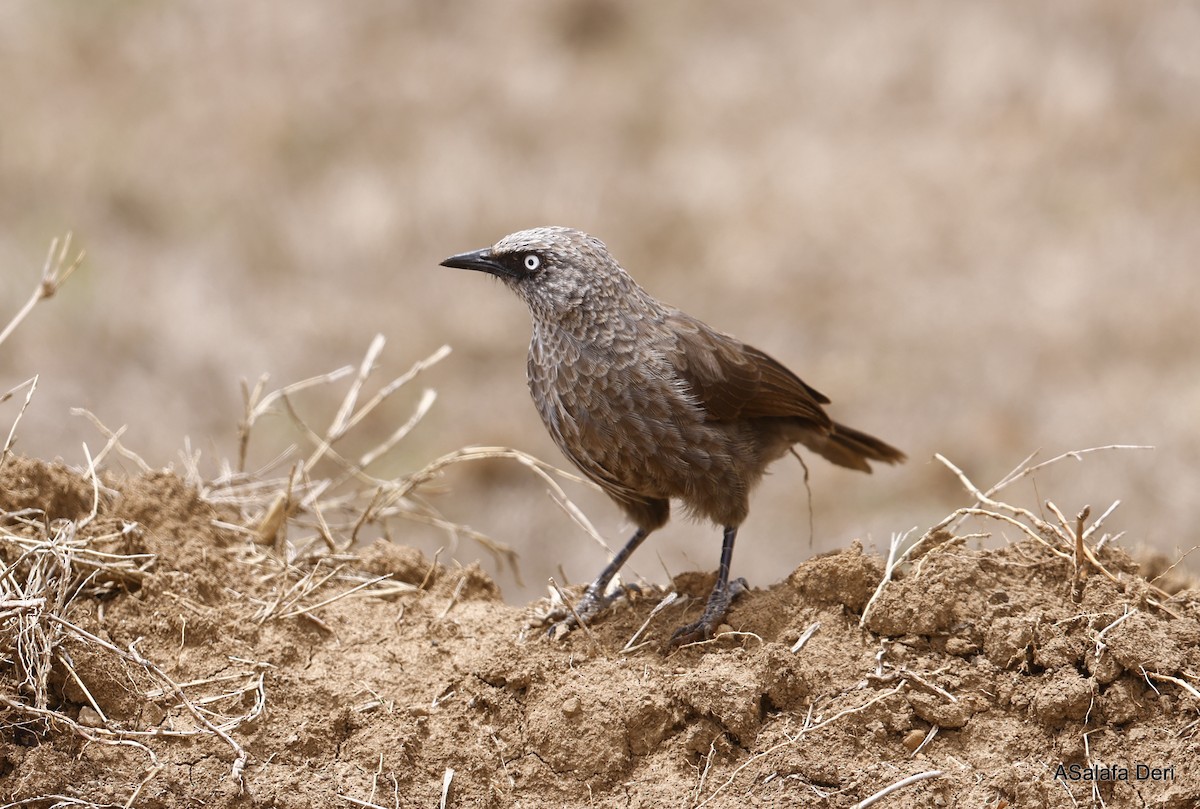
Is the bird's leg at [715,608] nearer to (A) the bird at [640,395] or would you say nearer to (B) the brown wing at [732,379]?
(A) the bird at [640,395]

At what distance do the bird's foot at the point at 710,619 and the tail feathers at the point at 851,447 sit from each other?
3.01ft

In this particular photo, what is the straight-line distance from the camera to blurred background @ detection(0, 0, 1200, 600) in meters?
8.96

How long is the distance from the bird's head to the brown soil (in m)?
1.16

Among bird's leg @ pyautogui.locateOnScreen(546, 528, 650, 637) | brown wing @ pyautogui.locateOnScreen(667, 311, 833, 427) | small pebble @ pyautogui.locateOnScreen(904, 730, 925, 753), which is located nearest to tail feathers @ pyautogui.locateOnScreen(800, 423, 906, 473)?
brown wing @ pyautogui.locateOnScreen(667, 311, 833, 427)

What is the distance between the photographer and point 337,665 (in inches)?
154

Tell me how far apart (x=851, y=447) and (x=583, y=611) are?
133 centimetres

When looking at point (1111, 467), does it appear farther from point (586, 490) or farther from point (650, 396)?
point (650, 396)

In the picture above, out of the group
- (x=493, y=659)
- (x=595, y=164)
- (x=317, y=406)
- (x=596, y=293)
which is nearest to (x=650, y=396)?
(x=596, y=293)

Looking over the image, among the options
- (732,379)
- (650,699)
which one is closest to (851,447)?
(732,379)

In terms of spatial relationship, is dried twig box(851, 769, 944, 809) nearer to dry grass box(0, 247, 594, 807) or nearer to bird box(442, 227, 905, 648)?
bird box(442, 227, 905, 648)

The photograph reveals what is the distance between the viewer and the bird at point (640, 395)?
4.25 meters

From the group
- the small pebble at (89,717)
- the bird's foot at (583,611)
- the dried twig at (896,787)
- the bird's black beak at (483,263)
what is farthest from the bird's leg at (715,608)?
the small pebble at (89,717)

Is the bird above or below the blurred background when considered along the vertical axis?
below

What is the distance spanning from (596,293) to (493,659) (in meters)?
1.32
